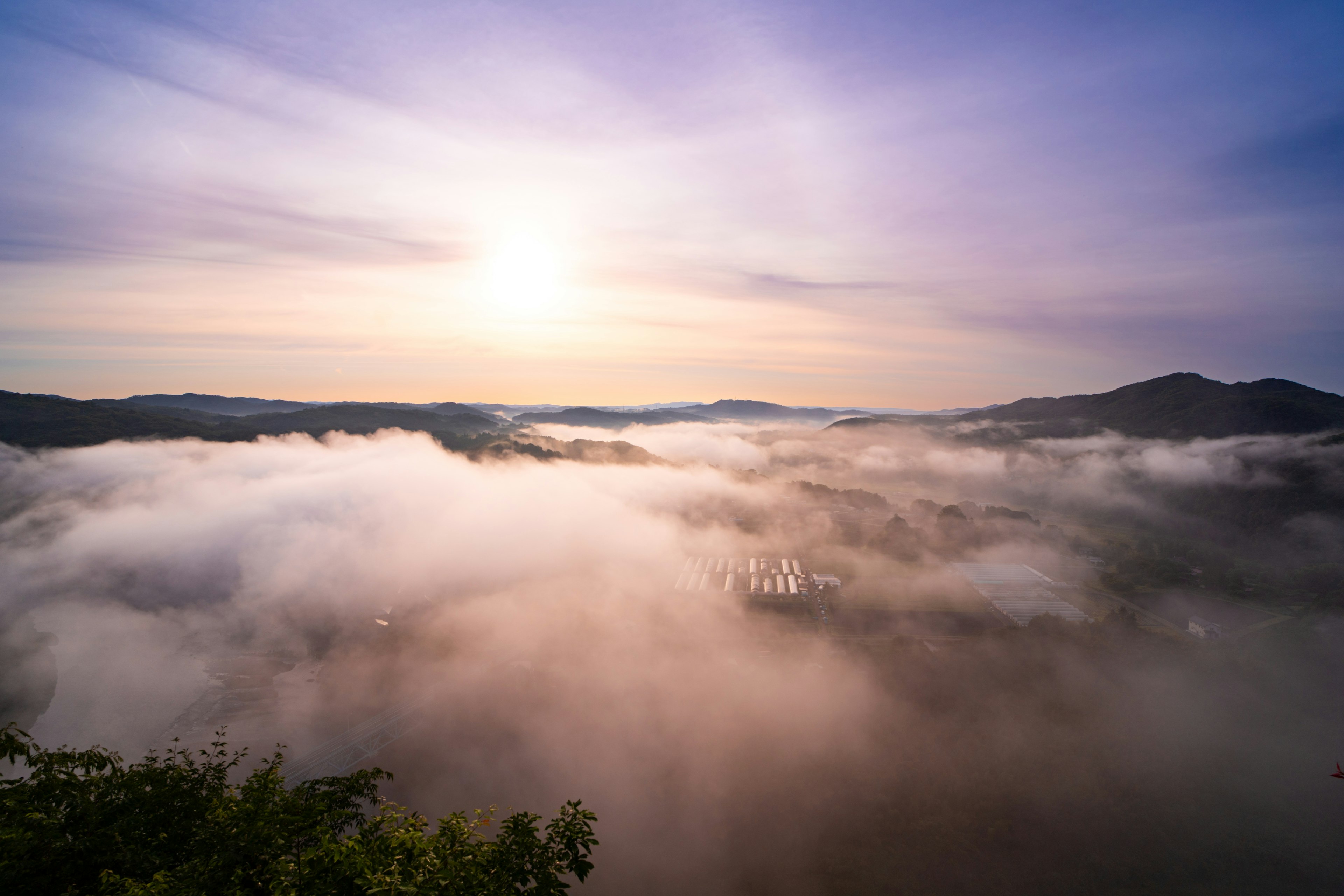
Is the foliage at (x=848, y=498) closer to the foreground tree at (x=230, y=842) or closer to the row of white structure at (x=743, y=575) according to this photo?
the row of white structure at (x=743, y=575)

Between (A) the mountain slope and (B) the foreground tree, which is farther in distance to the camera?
(A) the mountain slope

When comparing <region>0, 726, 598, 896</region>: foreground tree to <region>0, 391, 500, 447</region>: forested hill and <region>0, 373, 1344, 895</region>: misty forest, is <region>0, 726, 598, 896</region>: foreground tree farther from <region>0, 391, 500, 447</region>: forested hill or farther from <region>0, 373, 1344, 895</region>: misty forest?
<region>0, 391, 500, 447</region>: forested hill

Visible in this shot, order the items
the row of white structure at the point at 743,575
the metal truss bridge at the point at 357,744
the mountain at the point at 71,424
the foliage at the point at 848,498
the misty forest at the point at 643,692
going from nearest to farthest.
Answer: the misty forest at the point at 643,692 < the metal truss bridge at the point at 357,744 < the row of white structure at the point at 743,575 < the mountain at the point at 71,424 < the foliage at the point at 848,498

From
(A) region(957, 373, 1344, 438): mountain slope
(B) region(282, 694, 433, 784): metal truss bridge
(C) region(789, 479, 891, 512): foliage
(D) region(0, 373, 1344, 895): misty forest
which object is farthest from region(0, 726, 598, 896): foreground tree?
(A) region(957, 373, 1344, 438): mountain slope

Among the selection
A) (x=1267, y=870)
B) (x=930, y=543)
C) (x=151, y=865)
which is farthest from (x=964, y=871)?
(x=930, y=543)

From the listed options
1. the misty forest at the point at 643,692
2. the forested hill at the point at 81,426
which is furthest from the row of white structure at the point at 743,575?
the forested hill at the point at 81,426
